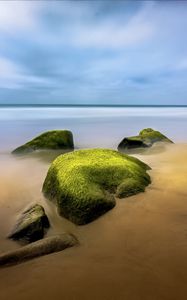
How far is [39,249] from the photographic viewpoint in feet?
13.1

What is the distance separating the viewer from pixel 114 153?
7.37 m

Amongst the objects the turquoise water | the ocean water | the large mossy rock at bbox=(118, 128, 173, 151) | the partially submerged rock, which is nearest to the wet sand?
the ocean water

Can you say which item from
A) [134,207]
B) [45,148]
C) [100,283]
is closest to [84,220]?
[134,207]

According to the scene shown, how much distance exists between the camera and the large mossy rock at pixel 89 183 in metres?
5.00

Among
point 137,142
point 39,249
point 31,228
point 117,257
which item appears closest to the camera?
point 117,257

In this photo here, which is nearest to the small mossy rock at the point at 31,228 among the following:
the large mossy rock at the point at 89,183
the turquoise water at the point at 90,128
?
the large mossy rock at the point at 89,183

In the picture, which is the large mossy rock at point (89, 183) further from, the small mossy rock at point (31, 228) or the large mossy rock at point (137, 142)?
the large mossy rock at point (137, 142)

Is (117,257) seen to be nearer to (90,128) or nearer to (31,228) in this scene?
(31,228)

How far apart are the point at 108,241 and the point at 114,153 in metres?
3.32

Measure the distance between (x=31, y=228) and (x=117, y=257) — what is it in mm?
1410

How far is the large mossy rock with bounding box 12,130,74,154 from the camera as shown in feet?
42.5

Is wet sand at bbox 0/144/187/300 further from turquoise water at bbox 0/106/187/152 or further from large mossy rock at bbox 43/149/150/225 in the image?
turquoise water at bbox 0/106/187/152

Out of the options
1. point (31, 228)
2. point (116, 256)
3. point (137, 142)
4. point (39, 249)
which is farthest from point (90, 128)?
point (116, 256)

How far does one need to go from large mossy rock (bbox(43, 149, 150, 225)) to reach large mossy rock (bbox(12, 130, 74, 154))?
6339mm
